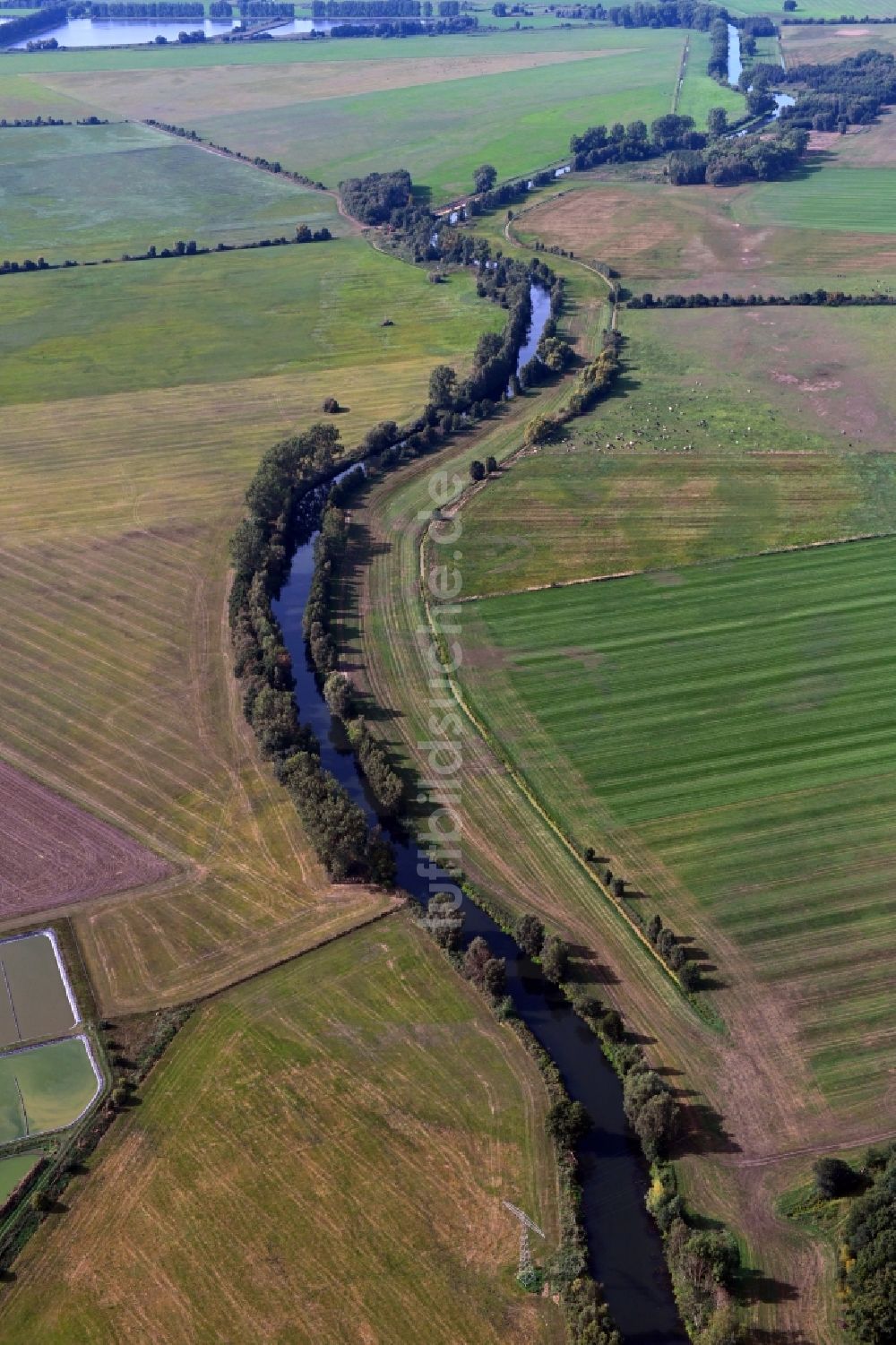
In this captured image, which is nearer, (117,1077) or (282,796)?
(117,1077)

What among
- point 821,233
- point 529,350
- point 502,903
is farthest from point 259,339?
point 502,903

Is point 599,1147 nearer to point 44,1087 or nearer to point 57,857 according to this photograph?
point 44,1087

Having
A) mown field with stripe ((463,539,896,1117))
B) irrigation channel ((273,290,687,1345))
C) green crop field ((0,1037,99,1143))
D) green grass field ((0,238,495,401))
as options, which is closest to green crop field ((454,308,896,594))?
mown field with stripe ((463,539,896,1117))

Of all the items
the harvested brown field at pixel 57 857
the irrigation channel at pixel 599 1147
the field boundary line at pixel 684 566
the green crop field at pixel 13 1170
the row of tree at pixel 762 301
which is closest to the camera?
the irrigation channel at pixel 599 1147

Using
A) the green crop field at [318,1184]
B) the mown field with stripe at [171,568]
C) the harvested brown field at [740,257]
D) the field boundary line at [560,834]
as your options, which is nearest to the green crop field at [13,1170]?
the green crop field at [318,1184]

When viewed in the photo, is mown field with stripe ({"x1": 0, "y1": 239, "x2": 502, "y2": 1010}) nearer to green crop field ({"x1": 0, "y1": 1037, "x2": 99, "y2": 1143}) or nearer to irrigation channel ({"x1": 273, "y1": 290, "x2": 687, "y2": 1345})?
green crop field ({"x1": 0, "y1": 1037, "x2": 99, "y2": 1143})

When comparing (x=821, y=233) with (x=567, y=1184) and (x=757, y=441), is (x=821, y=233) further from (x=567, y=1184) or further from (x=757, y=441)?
(x=567, y=1184)

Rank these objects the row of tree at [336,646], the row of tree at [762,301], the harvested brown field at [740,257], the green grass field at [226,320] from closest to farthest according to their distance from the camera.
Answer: the row of tree at [336,646] → the green grass field at [226,320] → the row of tree at [762,301] → the harvested brown field at [740,257]

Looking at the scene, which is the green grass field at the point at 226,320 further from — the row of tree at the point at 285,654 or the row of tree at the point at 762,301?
the row of tree at the point at 285,654

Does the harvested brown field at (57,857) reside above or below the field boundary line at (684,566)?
below
